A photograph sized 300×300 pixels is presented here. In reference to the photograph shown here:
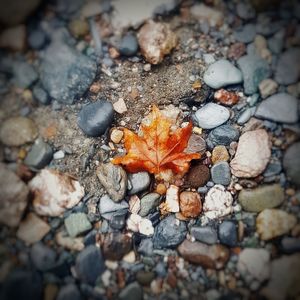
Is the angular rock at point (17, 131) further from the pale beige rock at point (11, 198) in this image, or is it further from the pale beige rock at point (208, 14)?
the pale beige rock at point (208, 14)

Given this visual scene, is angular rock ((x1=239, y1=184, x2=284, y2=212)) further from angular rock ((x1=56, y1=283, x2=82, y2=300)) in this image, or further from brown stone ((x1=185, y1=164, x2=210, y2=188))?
angular rock ((x1=56, y1=283, x2=82, y2=300))

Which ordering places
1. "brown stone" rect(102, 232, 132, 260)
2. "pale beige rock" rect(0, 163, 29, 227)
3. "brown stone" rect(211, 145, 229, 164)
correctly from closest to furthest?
"pale beige rock" rect(0, 163, 29, 227)
"brown stone" rect(102, 232, 132, 260)
"brown stone" rect(211, 145, 229, 164)

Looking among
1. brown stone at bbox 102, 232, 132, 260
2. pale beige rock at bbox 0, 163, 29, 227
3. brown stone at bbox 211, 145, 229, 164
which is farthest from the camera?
brown stone at bbox 211, 145, 229, 164

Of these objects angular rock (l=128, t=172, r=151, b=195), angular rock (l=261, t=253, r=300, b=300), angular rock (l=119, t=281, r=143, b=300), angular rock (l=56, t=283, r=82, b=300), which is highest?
angular rock (l=128, t=172, r=151, b=195)

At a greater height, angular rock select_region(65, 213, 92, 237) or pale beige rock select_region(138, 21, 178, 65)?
pale beige rock select_region(138, 21, 178, 65)

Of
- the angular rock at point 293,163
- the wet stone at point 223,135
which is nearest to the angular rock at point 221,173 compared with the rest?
the wet stone at point 223,135

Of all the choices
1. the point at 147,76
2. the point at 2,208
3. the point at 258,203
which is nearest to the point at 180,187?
the point at 258,203

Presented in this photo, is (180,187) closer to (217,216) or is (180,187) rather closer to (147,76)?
(217,216)

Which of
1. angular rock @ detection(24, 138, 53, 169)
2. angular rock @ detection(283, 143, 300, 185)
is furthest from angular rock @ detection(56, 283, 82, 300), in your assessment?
angular rock @ detection(283, 143, 300, 185)

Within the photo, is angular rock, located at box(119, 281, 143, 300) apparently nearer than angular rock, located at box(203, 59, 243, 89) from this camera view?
Yes
